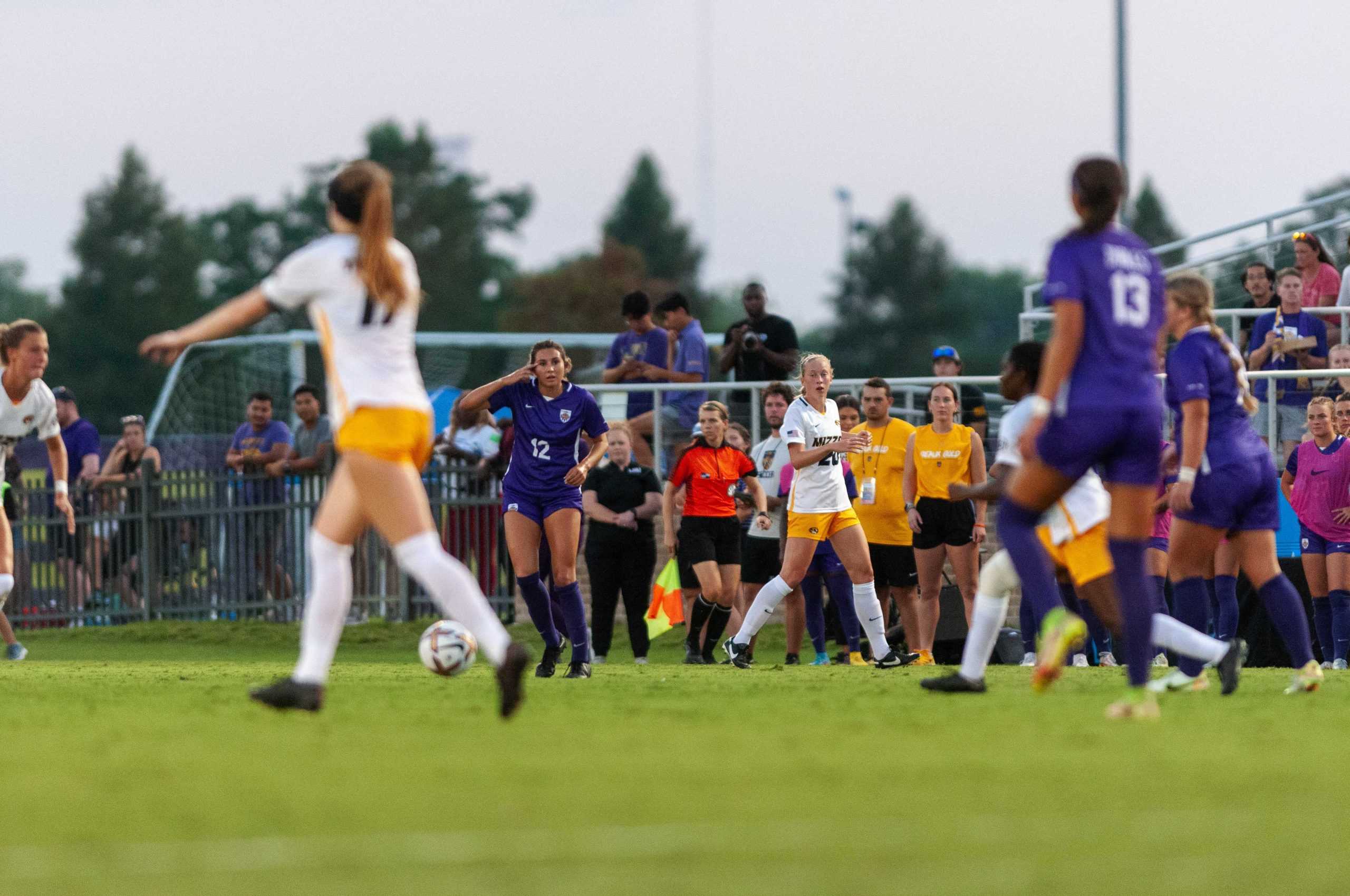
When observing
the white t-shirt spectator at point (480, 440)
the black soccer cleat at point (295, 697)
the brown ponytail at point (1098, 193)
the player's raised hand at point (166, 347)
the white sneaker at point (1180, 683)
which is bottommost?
the white sneaker at point (1180, 683)

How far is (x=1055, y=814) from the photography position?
490cm

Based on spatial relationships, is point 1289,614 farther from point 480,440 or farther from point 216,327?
point 480,440

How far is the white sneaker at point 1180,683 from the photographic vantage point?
901 centimetres

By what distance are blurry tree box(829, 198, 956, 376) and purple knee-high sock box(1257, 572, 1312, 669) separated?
10868 cm

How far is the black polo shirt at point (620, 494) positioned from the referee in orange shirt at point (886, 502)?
1.99 meters

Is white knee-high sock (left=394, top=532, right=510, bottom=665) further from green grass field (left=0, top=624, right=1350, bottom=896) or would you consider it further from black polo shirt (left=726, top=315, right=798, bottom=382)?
black polo shirt (left=726, top=315, right=798, bottom=382)

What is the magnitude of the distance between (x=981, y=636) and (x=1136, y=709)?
1.66m

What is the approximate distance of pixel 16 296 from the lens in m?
150

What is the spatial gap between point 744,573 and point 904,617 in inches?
72.0

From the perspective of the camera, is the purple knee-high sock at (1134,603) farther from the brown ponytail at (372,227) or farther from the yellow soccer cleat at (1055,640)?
the brown ponytail at (372,227)

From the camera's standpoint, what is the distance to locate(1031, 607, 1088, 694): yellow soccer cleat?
7.50m

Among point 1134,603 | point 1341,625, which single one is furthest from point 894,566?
point 1134,603

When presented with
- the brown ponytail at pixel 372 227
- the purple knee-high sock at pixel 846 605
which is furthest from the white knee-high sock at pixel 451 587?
the purple knee-high sock at pixel 846 605

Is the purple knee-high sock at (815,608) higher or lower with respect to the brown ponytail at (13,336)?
lower
